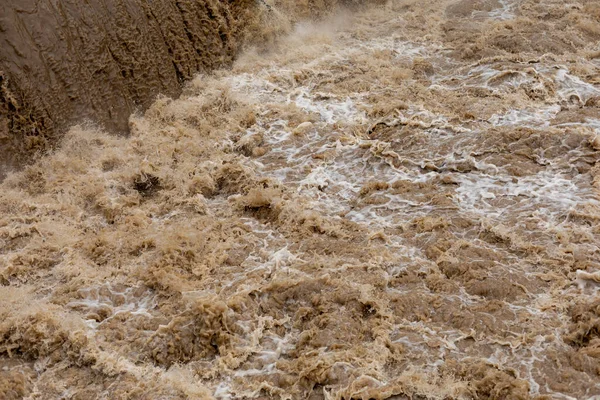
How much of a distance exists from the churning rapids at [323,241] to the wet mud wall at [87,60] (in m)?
0.31

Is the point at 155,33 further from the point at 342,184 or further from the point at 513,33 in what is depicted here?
the point at 513,33

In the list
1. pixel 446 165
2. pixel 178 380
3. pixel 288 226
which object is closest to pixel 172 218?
pixel 288 226

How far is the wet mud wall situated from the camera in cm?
687

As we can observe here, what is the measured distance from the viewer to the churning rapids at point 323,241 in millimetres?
4375

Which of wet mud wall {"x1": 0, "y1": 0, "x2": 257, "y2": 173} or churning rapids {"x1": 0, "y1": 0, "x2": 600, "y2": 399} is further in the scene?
wet mud wall {"x1": 0, "y1": 0, "x2": 257, "y2": 173}

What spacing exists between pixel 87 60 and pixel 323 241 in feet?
13.9

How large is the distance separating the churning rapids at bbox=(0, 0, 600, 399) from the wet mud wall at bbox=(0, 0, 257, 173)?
31 centimetres

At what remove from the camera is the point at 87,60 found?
7465 millimetres

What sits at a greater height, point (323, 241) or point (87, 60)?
point (87, 60)

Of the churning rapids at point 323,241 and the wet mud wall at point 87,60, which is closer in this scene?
the churning rapids at point 323,241

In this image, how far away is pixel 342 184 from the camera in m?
6.79

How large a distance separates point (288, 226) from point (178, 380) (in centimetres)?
223

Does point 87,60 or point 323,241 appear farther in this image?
point 87,60

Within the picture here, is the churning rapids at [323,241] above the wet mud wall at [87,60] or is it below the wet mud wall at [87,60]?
below
